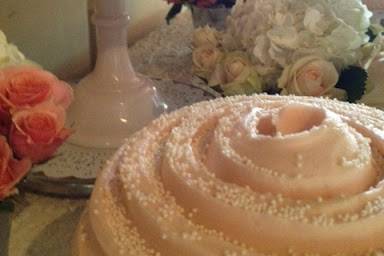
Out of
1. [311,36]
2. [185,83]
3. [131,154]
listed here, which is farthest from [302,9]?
[131,154]

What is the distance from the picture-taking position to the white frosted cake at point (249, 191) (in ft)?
1.78

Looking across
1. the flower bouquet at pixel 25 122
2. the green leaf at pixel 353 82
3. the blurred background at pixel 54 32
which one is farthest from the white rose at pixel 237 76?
the flower bouquet at pixel 25 122

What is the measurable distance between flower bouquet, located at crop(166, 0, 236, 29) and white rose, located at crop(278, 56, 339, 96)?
0.28 meters

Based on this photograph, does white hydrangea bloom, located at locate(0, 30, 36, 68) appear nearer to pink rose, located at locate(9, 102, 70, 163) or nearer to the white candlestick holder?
pink rose, located at locate(9, 102, 70, 163)

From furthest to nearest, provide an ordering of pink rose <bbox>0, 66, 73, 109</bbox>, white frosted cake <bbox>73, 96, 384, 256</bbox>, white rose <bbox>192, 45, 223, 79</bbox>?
1. white rose <bbox>192, 45, 223, 79</bbox>
2. pink rose <bbox>0, 66, 73, 109</bbox>
3. white frosted cake <bbox>73, 96, 384, 256</bbox>

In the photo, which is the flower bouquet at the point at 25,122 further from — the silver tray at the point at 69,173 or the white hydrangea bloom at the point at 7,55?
the silver tray at the point at 69,173

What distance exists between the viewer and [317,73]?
915 millimetres

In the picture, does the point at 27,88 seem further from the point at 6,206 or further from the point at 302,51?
the point at 302,51

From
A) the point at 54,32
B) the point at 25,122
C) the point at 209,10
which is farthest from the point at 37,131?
the point at 209,10

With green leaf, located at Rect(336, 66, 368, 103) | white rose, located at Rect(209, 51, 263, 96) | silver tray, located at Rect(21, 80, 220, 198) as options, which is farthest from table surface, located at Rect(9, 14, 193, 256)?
green leaf, located at Rect(336, 66, 368, 103)

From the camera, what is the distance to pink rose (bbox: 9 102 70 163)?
2.08 ft

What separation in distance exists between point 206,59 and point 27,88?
394 millimetres

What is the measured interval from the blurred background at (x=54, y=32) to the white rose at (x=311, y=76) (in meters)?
0.32

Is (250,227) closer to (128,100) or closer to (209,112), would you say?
(209,112)
